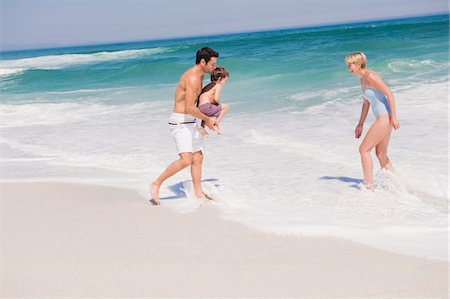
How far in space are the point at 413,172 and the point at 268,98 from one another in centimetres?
785

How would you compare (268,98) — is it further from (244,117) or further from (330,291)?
(330,291)

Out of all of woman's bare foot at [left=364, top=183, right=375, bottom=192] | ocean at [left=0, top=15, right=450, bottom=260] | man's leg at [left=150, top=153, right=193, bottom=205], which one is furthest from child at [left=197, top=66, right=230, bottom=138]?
woman's bare foot at [left=364, top=183, right=375, bottom=192]

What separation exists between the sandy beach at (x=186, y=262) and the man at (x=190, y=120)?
1.74ft

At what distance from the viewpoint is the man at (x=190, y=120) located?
534 centimetres

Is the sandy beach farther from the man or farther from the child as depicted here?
the child

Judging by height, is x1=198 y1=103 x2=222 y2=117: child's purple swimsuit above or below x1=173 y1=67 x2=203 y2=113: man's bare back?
below

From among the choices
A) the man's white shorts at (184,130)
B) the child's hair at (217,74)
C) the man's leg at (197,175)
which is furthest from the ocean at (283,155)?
the child's hair at (217,74)

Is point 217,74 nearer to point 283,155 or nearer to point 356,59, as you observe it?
point 356,59

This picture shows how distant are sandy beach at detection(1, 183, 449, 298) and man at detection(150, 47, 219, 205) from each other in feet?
1.74

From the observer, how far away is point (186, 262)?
401 centimetres

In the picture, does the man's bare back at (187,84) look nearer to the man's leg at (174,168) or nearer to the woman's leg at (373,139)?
the man's leg at (174,168)

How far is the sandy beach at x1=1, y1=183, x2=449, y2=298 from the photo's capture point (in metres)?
3.55

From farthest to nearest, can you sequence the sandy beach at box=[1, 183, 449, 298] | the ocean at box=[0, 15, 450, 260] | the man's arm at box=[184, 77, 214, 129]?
the man's arm at box=[184, 77, 214, 129], the ocean at box=[0, 15, 450, 260], the sandy beach at box=[1, 183, 449, 298]

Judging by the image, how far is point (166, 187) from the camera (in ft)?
21.3
